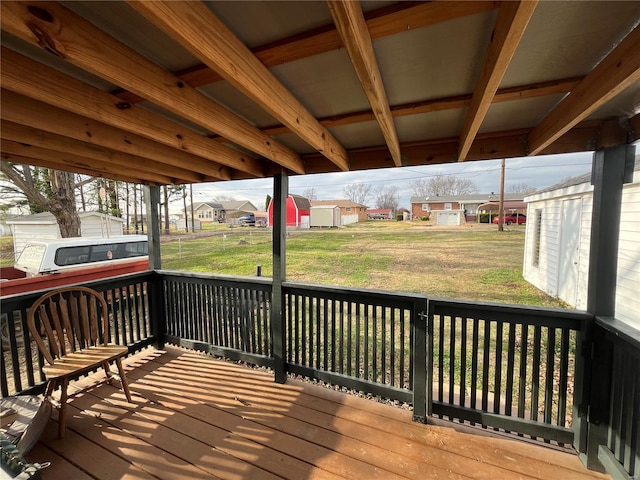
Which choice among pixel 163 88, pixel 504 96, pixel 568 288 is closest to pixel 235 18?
pixel 163 88

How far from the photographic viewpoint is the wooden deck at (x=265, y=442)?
1.69m

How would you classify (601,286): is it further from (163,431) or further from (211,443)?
(163,431)

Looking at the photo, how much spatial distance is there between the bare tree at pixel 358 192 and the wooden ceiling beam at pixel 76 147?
2654 centimetres

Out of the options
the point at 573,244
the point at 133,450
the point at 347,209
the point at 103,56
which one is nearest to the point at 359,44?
the point at 103,56

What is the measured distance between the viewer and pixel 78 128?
1.62 metres

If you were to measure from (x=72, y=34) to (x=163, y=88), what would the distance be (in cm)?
33

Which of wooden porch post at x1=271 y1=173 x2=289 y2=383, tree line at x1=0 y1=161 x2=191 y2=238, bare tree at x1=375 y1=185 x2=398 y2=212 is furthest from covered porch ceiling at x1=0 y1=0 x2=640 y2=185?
bare tree at x1=375 y1=185 x2=398 y2=212

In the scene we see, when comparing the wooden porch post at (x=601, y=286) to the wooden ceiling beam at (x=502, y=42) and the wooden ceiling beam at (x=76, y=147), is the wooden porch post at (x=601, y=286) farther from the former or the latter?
the wooden ceiling beam at (x=76, y=147)

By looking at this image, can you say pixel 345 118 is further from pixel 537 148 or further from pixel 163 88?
pixel 537 148

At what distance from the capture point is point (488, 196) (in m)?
21.5

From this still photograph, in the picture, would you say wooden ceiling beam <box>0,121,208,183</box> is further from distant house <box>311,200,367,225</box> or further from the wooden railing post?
distant house <box>311,200,367,225</box>

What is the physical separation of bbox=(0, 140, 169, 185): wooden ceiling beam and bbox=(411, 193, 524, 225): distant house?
19.8 metres

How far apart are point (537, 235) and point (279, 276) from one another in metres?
6.84

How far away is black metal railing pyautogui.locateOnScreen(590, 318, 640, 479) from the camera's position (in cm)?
148
